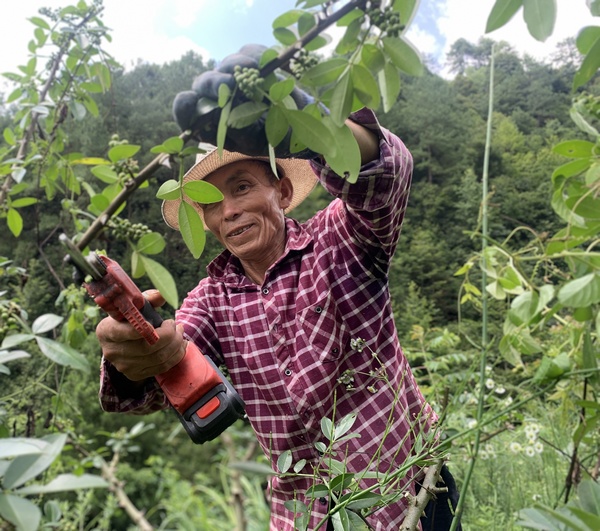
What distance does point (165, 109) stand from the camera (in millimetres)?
13617

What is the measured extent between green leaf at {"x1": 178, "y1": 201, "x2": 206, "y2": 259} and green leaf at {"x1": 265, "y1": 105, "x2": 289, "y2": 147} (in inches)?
4.0

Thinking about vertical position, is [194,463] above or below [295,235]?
below

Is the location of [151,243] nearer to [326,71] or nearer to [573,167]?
[326,71]

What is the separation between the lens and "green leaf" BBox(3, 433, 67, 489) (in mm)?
256

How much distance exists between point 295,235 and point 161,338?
44cm

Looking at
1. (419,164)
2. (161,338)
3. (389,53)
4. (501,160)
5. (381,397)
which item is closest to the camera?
(389,53)

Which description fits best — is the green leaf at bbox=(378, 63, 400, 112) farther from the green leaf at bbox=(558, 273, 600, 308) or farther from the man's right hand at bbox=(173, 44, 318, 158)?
the green leaf at bbox=(558, 273, 600, 308)

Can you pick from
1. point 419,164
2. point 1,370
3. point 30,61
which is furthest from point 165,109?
point 1,370

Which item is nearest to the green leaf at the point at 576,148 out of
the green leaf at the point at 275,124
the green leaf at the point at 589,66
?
the green leaf at the point at 589,66

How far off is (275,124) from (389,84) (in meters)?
0.11

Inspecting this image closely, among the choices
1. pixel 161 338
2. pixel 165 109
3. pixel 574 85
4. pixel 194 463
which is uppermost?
pixel 165 109

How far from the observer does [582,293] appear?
17.4 inches

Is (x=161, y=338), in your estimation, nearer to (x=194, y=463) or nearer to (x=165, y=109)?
(x=194, y=463)

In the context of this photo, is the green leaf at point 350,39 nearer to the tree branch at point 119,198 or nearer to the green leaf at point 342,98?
the green leaf at point 342,98
